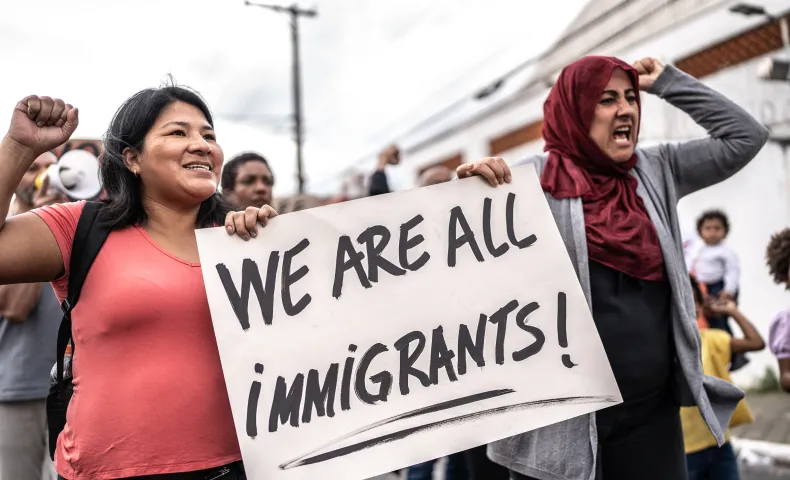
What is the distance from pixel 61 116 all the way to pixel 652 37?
940 cm

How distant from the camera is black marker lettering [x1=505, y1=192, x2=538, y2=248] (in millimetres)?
2010

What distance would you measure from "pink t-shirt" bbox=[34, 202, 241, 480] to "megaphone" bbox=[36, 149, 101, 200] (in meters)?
1.93

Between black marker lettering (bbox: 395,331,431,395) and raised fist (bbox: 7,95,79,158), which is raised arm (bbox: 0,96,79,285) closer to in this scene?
raised fist (bbox: 7,95,79,158)

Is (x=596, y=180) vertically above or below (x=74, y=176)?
below

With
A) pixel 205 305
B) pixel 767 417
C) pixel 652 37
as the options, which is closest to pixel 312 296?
pixel 205 305

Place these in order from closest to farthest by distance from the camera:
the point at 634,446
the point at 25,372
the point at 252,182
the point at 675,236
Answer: the point at 634,446, the point at 675,236, the point at 25,372, the point at 252,182

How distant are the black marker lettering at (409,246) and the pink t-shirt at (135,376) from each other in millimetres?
553

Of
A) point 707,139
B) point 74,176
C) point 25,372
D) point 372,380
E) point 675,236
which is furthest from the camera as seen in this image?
point 74,176

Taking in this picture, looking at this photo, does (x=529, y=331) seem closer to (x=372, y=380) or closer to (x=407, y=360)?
(x=407, y=360)

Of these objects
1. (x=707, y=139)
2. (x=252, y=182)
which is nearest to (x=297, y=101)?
(x=252, y=182)

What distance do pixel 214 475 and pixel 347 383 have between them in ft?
1.24

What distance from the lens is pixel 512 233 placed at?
202 cm

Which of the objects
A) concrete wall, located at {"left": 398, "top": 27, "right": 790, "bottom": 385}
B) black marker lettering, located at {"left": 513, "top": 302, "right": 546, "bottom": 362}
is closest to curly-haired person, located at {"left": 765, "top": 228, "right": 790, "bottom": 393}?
black marker lettering, located at {"left": 513, "top": 302, "right": 546, "bottom": 362}

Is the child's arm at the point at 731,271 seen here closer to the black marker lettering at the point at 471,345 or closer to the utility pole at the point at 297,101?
the black marker lettering at the point at 471,345
